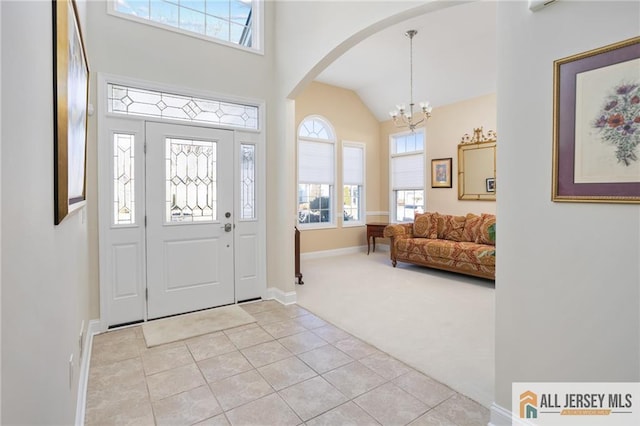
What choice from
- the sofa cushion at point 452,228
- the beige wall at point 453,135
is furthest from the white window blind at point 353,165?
the sofa cushion at point 452,228

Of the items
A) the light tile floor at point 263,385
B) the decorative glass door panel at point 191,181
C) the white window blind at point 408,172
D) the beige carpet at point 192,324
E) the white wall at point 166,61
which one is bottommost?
the light tile floor at point 263,385

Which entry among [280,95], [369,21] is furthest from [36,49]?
[280,95]

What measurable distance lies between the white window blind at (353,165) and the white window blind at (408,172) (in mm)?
773

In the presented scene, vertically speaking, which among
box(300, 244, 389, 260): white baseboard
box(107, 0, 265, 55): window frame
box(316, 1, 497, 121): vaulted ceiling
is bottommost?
box(300, 244, 389, 260): white baseboard

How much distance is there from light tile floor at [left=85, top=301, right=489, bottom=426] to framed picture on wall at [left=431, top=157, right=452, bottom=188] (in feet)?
15.1

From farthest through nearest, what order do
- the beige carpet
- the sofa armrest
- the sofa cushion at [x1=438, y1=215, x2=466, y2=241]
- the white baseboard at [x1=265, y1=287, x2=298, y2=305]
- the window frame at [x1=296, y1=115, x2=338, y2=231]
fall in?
the window frame at [x1=296, y1=115, x2=338, y2=231] < the sofa armrest < the sofa cushion at [x1=438, y1=215, x2=466, y2=241] < the white baseboard at [x1=265, y1=287, x2=298, y2=305] < the beige carpet

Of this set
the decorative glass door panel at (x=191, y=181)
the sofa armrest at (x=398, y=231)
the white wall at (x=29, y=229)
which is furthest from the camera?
the sofa armrest at (x=398, y=231)

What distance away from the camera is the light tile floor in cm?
200

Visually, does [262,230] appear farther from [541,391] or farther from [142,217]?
[541,391]

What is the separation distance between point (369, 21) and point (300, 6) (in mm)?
1322

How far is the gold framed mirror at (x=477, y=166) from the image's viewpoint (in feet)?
19.5

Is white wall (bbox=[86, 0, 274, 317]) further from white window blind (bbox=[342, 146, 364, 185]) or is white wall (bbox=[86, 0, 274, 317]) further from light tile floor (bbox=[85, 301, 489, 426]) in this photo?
white window blind (bbox=[342, 146, 364, 185])

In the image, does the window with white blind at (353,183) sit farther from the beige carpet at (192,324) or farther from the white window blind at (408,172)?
the beige carpet at (192,324)

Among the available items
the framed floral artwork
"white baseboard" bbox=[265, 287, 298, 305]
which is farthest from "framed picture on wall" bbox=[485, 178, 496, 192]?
the framed floral artwork
